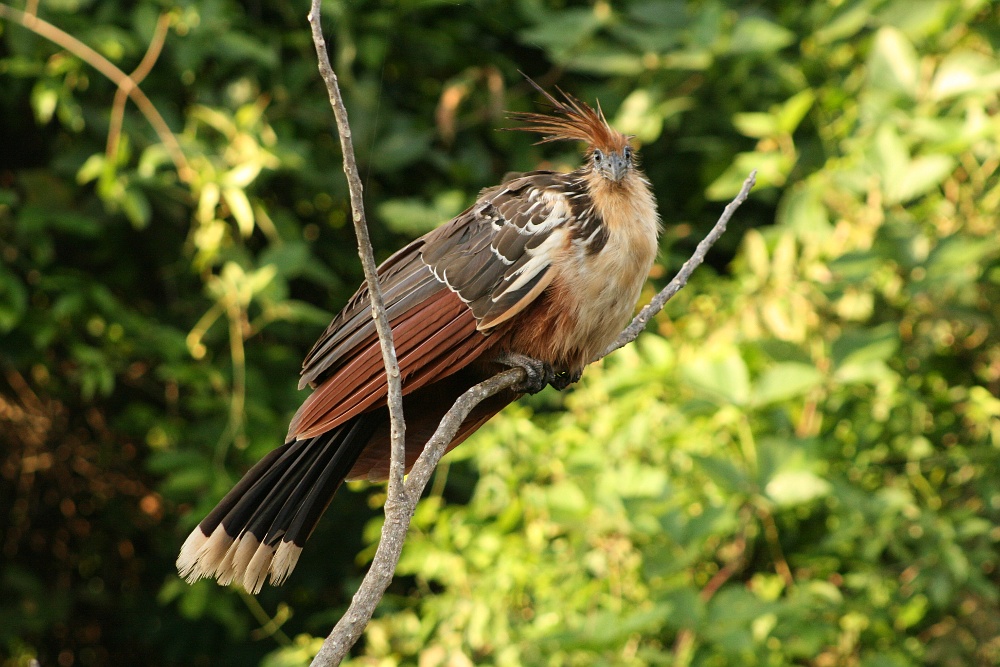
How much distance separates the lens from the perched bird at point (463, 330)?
Result: 1.93 m

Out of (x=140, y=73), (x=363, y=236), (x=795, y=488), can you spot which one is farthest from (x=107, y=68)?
(x=795, y=488)

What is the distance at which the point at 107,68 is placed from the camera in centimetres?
342

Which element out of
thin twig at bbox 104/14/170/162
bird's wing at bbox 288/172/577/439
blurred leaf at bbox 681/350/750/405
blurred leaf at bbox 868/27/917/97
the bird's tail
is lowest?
blurred leaf at bbox 681/350/750/405

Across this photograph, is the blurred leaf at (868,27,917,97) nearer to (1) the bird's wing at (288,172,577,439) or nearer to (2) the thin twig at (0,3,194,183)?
(1) the bird's wing at (288,172,577,439)

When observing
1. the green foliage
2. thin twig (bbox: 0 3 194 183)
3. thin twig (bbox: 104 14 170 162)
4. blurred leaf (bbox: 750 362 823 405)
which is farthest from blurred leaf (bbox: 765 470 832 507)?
thin twig (bbox: 104 14 170 162)

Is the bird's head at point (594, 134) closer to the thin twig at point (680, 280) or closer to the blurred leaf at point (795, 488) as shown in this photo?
the thin twig at point (680, 280)

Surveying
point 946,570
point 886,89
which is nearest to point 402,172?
point 886,89

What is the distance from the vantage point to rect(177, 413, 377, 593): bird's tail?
1897mm

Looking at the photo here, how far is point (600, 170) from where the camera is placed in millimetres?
2199

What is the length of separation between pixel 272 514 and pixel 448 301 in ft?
1.80

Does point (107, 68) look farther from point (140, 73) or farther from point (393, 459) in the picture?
point (393, 459)

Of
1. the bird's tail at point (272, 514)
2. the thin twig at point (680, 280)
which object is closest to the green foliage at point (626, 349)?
the thin twig at point (680, 280)

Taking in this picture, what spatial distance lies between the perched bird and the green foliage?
3.80 feet

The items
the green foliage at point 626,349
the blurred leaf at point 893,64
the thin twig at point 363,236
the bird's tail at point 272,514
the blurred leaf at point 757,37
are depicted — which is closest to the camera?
the thin twig at point 363,236
